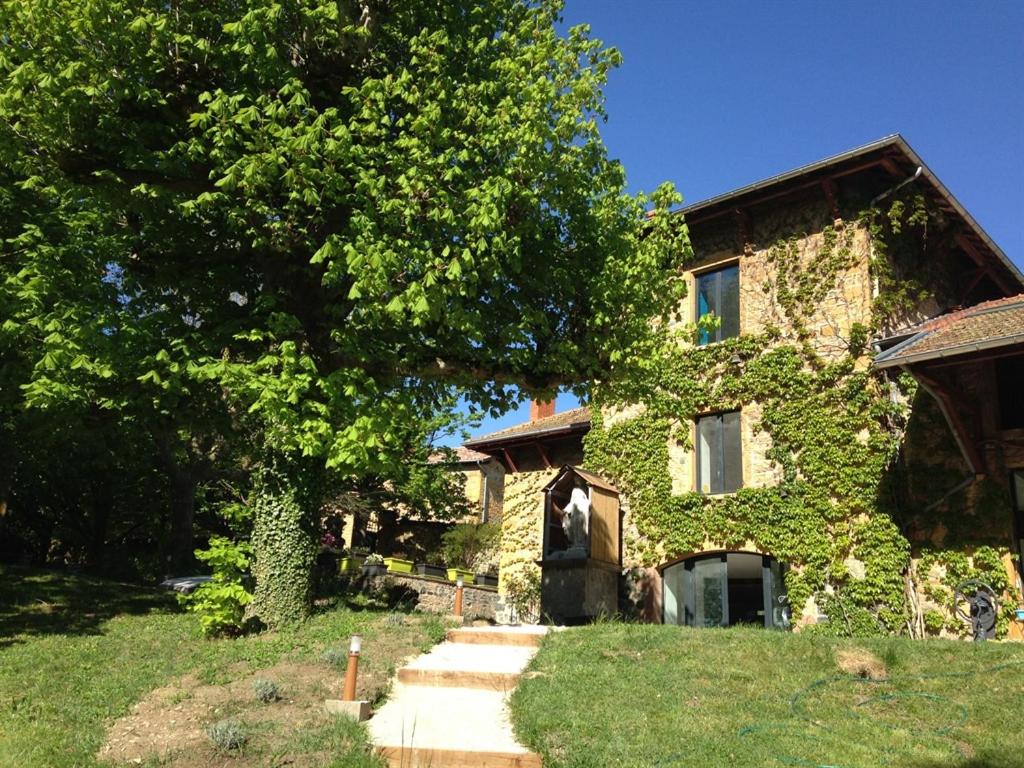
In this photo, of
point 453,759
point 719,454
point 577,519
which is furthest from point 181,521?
point 453,759

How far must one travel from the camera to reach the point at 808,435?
603 inches

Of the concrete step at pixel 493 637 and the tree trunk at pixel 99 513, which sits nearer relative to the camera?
the concrete step at pixel 493 637

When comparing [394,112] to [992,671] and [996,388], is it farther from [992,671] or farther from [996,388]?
[996,388]

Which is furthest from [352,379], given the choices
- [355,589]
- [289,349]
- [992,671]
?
[355,589]

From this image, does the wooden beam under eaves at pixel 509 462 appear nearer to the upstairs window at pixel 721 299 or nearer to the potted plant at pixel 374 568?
the potted plant at pixel 374 568

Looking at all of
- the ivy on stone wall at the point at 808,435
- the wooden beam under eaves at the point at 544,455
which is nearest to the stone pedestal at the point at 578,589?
the ivy on stone wall at the point at 808,435

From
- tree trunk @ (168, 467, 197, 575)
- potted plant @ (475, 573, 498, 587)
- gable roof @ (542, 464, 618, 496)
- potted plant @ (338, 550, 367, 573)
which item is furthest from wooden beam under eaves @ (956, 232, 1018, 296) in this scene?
tree trunk @ (168, 467, 197, 575)

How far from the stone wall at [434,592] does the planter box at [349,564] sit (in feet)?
7.42

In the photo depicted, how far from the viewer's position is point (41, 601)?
13492 millimetres

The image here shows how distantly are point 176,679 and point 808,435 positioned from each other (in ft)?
38.0

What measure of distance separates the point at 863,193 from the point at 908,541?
684 cm

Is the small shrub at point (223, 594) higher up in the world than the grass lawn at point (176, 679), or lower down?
higher up

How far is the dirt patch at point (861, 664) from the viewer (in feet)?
28.1

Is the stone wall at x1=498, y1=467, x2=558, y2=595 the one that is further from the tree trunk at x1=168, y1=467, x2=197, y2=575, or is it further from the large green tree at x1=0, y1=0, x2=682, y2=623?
the tree trunk at x1=168, y1=467, x2=197, y2=575
